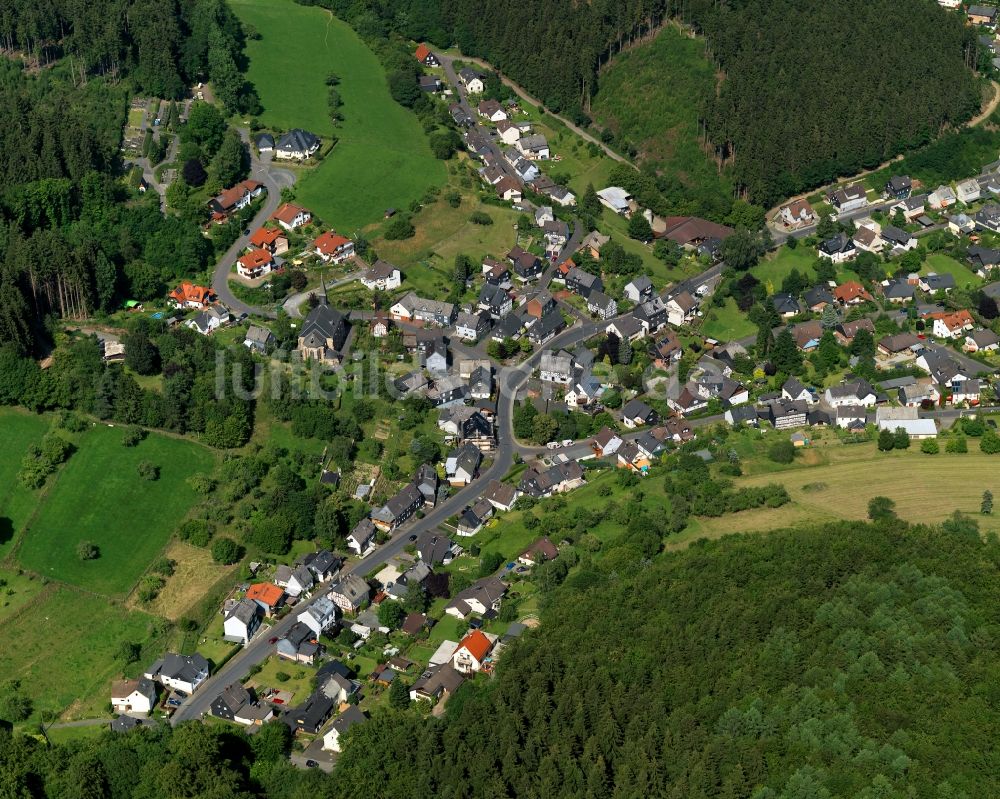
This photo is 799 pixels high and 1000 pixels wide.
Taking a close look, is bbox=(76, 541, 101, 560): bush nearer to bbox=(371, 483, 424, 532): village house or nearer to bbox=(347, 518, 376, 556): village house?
bbox=(347, 518, 376, 556): village house

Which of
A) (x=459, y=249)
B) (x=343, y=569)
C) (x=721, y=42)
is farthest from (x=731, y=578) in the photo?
(x=721, y=42)

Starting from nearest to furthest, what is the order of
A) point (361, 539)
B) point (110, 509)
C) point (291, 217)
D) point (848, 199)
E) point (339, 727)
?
point (339, 727)
point (361, 539)
point (110, 509)
point (291, 217)
point (848, 199)

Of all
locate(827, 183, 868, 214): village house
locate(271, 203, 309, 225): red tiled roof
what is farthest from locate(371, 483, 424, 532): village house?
locate(827, 183, 868, 214): village house

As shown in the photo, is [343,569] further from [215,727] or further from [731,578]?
[731,578]

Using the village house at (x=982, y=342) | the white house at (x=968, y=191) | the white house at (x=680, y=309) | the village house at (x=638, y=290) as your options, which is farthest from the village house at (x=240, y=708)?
the white house at (x=968, y=191)

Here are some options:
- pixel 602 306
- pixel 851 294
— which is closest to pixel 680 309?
pixel 602 306

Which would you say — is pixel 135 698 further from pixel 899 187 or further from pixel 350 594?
pixel 899 187
